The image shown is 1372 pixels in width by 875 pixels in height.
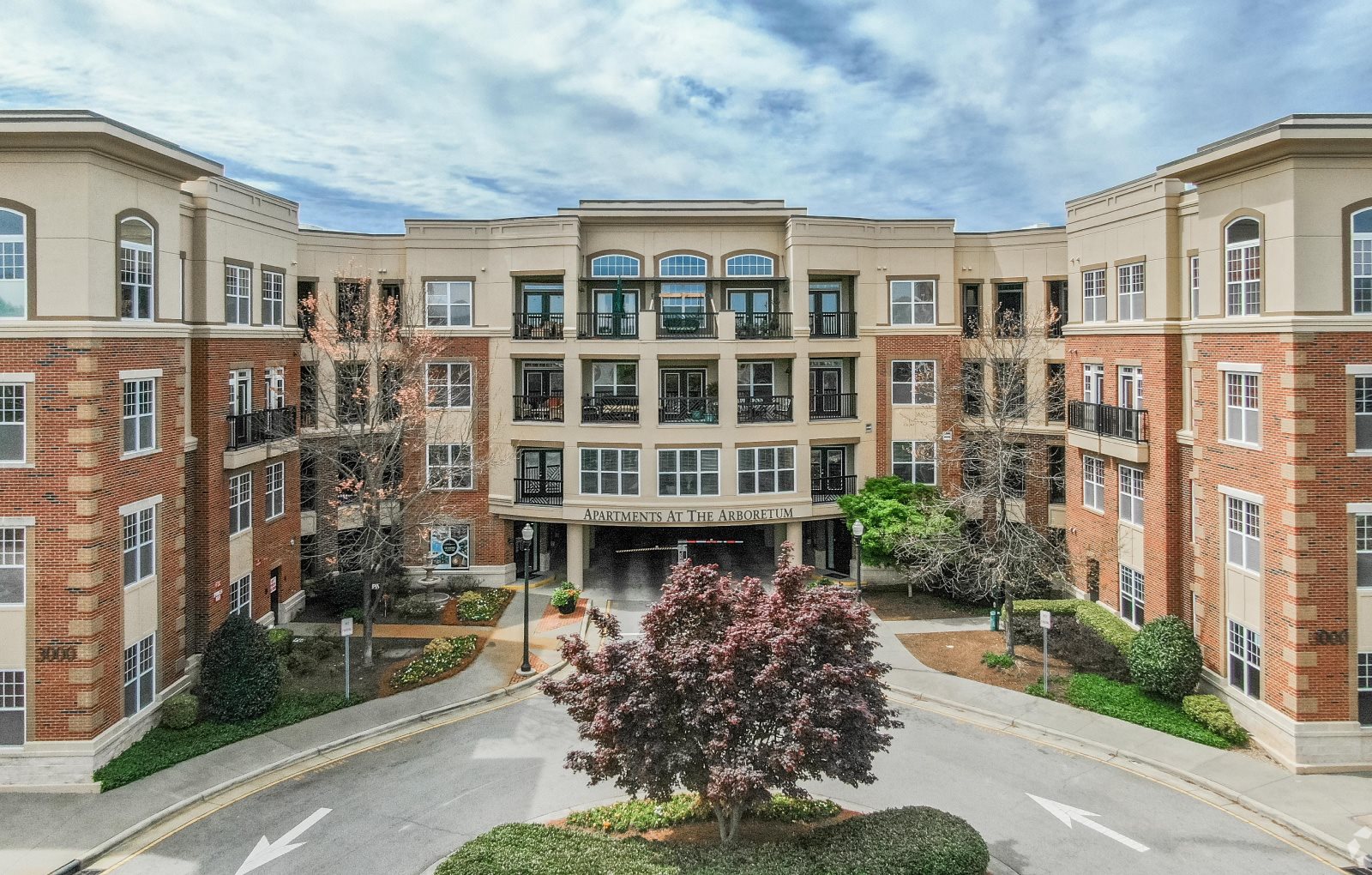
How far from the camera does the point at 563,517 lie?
31250 mm

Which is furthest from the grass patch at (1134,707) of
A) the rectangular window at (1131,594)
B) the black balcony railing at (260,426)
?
the black balcony railing at (260,426)

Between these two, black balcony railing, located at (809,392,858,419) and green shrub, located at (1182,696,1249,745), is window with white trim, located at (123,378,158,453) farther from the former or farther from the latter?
green shrub, located at (1182,696,1249,745)

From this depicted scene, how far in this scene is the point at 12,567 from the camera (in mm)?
17547

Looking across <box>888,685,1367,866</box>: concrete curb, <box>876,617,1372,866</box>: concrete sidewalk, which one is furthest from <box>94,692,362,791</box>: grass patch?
<box>876,617,1372,866</box>: concrete sidewalk

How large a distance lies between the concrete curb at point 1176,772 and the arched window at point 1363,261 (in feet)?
34.7

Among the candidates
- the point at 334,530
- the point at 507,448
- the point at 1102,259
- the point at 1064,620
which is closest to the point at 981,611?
the point at 1064,620

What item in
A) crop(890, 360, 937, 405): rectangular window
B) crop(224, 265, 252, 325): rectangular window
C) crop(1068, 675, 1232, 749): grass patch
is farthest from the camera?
crop(890, 360, 937, 405): rectangular window

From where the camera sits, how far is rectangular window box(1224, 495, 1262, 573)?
1931cm

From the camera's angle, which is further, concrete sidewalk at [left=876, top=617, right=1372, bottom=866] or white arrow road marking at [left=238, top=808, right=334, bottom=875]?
concrete sidewalk at [left=876, top=617, right=1372, bottom=866]

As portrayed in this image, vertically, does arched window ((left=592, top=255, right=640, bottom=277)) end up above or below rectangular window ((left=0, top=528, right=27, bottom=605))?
above

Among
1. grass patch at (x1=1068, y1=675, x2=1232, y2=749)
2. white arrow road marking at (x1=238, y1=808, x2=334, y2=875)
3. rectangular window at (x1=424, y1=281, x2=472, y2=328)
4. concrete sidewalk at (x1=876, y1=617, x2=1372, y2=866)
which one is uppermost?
rectangular window at (x1=424, y1=281, x2=472, y2=328)

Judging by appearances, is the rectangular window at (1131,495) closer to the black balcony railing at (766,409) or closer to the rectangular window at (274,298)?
the black balcony railing at (766,409)

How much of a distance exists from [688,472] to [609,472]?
2.96 metres

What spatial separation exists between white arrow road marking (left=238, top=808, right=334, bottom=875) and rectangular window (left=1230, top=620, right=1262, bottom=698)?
20.6 metres
